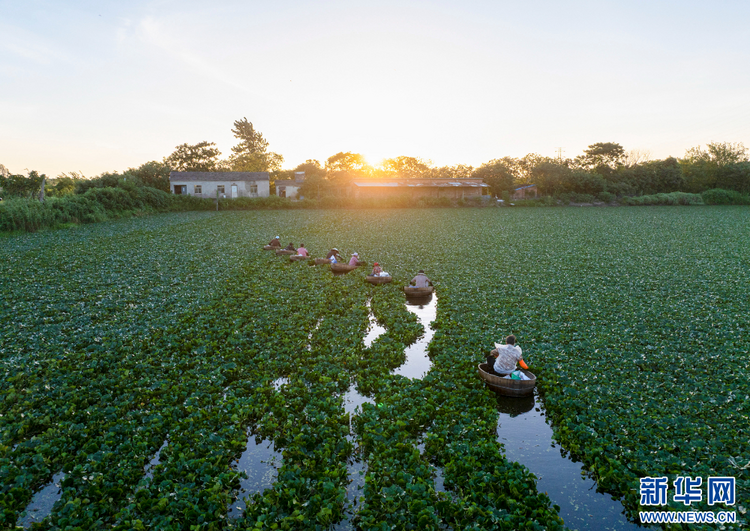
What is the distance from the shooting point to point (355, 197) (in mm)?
59156

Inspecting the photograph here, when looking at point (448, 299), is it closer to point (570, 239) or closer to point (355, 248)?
point (355, 248)

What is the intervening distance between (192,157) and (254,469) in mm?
73071

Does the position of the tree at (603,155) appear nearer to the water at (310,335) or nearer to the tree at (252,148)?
the tree at (252,148)

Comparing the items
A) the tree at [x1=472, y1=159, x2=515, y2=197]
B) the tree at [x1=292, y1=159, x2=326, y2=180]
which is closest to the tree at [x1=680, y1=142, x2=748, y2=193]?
the tree at [x1=472, y1=159, x2=515, y2=197]

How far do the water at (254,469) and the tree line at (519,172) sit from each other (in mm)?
48036

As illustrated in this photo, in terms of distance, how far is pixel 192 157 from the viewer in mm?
70438

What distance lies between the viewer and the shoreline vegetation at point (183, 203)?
95.9 ft

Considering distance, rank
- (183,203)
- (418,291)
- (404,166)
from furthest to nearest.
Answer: (404,166) < (183,203) < (418,291)

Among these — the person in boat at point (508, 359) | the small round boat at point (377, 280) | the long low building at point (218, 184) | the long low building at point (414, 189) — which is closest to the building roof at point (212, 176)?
the long low building at point (218, 184)

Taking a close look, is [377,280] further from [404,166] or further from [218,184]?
[404,166]

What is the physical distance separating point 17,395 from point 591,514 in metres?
9.20

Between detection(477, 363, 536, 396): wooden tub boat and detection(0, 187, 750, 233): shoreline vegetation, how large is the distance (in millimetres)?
32291

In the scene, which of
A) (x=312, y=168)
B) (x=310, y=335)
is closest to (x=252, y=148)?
(x=312, y=168)

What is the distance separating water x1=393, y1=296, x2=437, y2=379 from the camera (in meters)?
9.41
